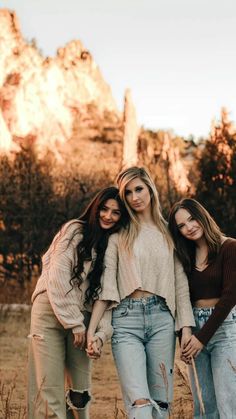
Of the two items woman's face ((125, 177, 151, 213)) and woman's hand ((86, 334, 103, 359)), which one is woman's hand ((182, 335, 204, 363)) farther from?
woman's face ((125, 177, 151, 213))

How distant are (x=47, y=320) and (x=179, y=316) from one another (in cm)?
83

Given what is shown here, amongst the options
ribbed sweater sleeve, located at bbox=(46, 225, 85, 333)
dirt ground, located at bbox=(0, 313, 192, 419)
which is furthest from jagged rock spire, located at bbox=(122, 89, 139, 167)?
ribbed sweater sleeve, located at bbox=(46, 225, 85, 333)

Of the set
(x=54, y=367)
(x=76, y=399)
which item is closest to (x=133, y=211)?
(x=54, y=367)

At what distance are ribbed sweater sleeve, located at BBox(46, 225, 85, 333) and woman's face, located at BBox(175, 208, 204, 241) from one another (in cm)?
66

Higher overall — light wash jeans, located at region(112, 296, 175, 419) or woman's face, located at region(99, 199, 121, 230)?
woman's face, located at region(99, 199, 121, 230)

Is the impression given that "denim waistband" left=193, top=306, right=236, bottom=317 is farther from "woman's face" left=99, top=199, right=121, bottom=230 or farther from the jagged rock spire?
the jagged rock spire

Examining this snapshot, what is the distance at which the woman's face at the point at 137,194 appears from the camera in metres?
3.93

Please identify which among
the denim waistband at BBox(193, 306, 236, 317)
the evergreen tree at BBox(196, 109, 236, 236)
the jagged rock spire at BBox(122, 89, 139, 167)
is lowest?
the denim waistband at BBox(193, 306, 236, 317)

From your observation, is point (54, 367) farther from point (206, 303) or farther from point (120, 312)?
point (206, 303)

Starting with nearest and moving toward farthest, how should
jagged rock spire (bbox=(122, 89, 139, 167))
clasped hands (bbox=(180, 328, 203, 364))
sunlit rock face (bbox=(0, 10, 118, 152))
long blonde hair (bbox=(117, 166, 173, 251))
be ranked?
1. clasped hands (bbox=(180, 328, 203, 364))
2. long blonde hair (bbox=(117, 166, 173, 251))
3. jagged rock spire (bbox=(122, 89, 139, 167))
4. sunlit rock face (bbox=(0, 10, 118, 152))

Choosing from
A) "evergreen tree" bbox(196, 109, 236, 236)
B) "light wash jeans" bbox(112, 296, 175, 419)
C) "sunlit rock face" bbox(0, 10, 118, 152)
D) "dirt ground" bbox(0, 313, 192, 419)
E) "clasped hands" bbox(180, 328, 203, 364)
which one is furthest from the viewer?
"sunlit rock face" bbox(0, 10, 118, 152)

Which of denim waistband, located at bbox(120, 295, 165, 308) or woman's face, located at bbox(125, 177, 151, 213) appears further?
woman's face, located at bbox(125, 177, 151, 213)

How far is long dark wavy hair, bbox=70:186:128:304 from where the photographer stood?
152 inches

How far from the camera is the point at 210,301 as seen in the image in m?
3.77
